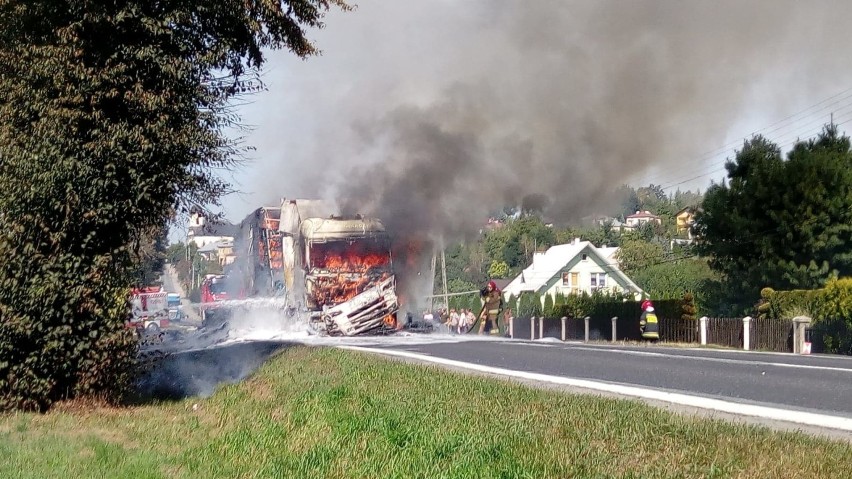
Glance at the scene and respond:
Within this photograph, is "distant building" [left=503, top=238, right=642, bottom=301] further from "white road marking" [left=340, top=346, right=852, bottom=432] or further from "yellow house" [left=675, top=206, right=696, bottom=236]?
"white road marking" [left=340, top=346, right=852, bottom=432]

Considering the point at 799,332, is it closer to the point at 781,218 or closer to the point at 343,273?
the point at 781,218

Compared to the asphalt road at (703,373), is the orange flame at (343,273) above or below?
above

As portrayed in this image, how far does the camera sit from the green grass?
6.15 metres

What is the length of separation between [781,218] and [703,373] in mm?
25764

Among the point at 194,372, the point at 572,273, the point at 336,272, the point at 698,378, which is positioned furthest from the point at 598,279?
the point at 194,372

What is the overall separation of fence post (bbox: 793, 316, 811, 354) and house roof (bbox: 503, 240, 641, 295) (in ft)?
142

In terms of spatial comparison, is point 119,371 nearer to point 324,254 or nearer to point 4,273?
point 4,273

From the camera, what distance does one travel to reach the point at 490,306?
123 feet

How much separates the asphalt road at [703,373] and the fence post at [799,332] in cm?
933

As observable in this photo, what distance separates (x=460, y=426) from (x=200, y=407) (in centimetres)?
396

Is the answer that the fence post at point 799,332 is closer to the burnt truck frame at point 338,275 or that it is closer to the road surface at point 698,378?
the road surface at point 698,378

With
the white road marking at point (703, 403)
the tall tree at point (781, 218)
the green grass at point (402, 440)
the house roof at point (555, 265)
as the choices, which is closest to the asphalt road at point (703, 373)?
the white road marking at point (703, 403)

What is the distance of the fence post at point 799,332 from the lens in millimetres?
26391

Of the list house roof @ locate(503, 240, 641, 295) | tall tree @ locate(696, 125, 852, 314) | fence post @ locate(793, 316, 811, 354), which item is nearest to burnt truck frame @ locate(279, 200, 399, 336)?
fence post @ locate(793, 316, 811, 354)
